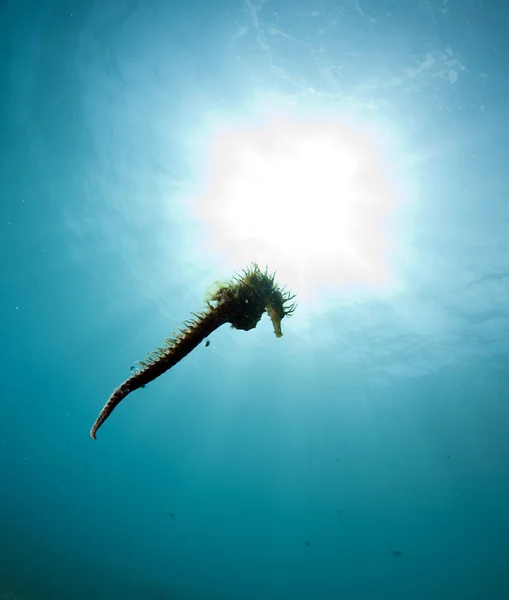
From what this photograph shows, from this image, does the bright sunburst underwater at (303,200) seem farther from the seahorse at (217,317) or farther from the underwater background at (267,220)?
the seahorse at (217,317)

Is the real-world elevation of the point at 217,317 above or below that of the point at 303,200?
below

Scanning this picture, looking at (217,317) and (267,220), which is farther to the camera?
(267,220)

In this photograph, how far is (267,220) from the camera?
19766 mm

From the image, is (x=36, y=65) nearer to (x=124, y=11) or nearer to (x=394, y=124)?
(x=124, y=11)

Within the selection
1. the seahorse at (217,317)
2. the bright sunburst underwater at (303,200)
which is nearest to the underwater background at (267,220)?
the bright sunburst underwater at (303,200)

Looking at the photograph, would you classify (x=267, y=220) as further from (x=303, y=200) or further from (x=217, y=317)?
(x=217, y=317)

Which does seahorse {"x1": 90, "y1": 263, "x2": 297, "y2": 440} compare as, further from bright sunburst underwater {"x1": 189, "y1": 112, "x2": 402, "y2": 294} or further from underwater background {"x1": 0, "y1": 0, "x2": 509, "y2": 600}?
bright sunburst underwater {"x1": 189, "y1": 112, "x2": 402, "y2": 294}

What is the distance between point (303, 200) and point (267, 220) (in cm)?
238

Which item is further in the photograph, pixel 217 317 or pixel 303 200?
pixel 303 200

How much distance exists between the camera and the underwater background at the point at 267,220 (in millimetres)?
12945

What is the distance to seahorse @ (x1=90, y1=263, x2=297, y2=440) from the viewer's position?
3.79 m

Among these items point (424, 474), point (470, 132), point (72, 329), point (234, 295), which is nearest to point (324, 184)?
point (470, 132)

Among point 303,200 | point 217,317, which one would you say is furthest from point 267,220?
point 217,317

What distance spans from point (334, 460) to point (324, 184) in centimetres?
5986
